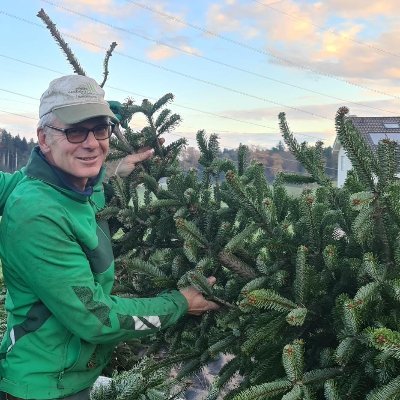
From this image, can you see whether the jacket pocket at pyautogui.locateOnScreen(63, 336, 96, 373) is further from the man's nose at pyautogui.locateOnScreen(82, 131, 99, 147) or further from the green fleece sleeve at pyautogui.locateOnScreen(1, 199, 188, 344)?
the man's nose at pyautogui.locateOnScreen(82, 131, 99, 147)

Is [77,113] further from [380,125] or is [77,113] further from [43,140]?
[380,125]

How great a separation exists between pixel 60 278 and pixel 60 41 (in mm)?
1952

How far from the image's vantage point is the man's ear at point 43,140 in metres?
2.32

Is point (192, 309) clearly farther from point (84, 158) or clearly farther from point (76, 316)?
point (84, 158)

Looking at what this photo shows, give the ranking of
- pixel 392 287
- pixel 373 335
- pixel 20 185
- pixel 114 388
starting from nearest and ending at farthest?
1. pixel 373 335
2. pixel 392 287
3. pixel 20 185
4. pixel 114 388

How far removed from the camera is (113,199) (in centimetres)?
315

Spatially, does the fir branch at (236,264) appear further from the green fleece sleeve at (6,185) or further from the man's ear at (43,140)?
the green fleece sleeve at (6,185)

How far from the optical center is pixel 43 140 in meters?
2.34

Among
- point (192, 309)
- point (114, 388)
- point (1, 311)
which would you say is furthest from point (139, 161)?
→ point (1, 311)

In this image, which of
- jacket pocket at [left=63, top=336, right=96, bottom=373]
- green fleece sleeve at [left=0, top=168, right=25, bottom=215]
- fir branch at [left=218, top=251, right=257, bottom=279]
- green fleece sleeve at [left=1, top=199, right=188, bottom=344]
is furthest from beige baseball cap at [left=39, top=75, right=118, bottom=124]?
jacket pocket at [left=63, top=336, right=96, bottom=373]

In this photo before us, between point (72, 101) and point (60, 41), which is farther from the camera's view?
point (60, 41)

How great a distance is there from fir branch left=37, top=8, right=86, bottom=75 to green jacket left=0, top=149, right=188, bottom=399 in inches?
49.5

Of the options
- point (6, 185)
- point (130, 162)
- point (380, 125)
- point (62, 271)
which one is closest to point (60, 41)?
point (130, 162)

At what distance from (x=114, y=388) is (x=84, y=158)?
4.28ft
